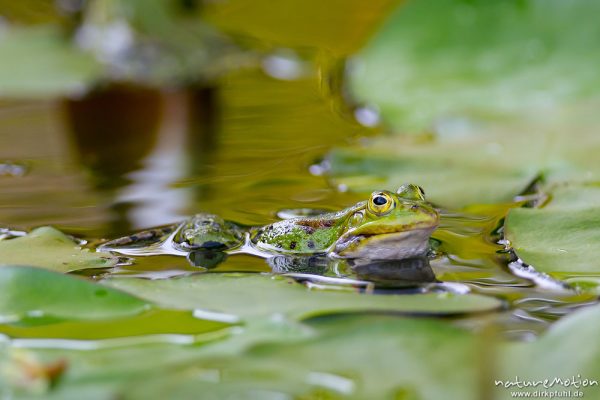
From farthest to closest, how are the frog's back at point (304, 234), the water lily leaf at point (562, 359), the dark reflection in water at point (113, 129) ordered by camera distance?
the dark reflection in water at point (113, 129)
the frog's back at point (304, 234)
the water lily leaf at point (562, 359)

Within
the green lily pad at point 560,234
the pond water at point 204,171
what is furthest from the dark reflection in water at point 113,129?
the green lily pad at point 560,234

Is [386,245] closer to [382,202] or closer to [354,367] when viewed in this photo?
[382,202]

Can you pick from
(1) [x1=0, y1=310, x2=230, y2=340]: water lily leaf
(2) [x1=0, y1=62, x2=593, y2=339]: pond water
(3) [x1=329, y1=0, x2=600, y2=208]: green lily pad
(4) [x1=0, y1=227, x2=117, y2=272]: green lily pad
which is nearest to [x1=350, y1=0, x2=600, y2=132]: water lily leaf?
(3) [x1=329, y1=0, x2=600, y2=208]: green lily pad

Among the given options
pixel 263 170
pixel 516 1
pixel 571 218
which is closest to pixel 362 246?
pixel 571 218

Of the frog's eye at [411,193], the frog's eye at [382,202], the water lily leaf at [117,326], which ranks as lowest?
the water lily leaf at [117,326]

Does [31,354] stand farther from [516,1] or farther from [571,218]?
[516,1]

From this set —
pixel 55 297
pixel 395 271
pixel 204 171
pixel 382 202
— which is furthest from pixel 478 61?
pixel 55 297

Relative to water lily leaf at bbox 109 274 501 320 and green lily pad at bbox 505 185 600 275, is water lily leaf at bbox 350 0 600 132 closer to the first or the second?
green lily pad at bbox 505 185 600 275

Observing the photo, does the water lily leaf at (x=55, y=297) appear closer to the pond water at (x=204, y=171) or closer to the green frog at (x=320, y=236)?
the pond water at (x=204, y=171)
